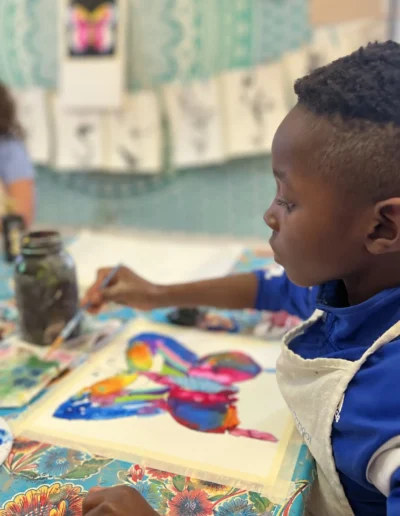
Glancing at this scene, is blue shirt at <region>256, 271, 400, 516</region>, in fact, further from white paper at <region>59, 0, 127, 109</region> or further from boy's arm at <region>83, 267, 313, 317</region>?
white paper at <region>59, 0, 127, 109</region>

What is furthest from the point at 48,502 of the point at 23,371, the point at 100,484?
the point at 23,371

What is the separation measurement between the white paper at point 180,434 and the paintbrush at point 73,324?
77 millimetres

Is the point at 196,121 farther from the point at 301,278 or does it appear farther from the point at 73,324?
the point at 301,278

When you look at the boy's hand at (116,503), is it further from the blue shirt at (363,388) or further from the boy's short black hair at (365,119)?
the boy's short black hair at (365,119)

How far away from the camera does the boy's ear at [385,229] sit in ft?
1.52

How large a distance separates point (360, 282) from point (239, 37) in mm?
1218

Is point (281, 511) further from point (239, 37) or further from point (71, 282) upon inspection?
point (239, 37)

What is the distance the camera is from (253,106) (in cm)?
155

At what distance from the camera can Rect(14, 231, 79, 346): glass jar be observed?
82cm

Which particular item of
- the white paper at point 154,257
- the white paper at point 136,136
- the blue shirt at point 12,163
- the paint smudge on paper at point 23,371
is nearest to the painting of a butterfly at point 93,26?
the white paper at point 136,136

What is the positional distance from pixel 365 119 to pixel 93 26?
55.7 inches

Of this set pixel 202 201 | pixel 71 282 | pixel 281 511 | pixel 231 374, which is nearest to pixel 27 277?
pixel 71 282

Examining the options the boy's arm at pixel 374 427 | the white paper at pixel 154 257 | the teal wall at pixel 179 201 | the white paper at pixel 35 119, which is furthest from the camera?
the white paper at pixel 35 119

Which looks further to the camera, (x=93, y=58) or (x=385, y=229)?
(x=93, y=58)
